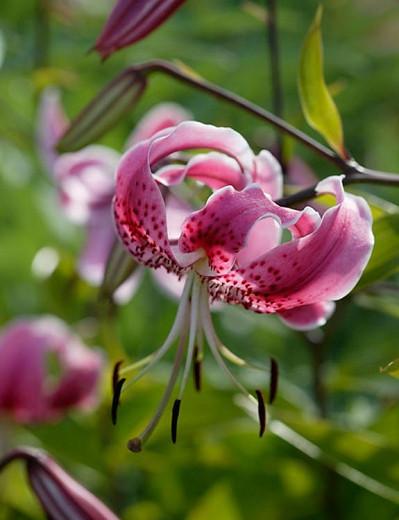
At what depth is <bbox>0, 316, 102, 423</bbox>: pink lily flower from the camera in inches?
53.9

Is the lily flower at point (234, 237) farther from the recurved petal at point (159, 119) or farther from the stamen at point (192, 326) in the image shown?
the recurved petal at point (159, 119)

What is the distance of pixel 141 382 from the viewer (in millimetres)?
1358

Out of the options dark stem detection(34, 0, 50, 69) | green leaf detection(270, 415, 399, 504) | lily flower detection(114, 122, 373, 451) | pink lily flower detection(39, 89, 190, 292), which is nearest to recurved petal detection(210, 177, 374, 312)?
lily flower detection(114, 122, 373, 451)

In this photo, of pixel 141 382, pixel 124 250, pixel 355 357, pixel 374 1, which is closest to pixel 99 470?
pixel 141 382

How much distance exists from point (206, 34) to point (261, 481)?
2.48 ft

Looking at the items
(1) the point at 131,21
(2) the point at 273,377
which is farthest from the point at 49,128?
(2) the point at 273,377

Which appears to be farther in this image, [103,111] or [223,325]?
[223,325]

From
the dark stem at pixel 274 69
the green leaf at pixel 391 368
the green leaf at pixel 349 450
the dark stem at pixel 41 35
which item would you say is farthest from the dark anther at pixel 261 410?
the dark stem at pixel 41 35

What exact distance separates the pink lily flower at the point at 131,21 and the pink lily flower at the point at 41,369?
0.50m

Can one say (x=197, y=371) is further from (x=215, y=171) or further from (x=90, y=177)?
(x=90, y=177)

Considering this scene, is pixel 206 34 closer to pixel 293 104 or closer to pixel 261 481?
pixel 293 104

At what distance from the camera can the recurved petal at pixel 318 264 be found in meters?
0.80

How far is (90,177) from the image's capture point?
1.33 m

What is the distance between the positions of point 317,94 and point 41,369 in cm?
56
